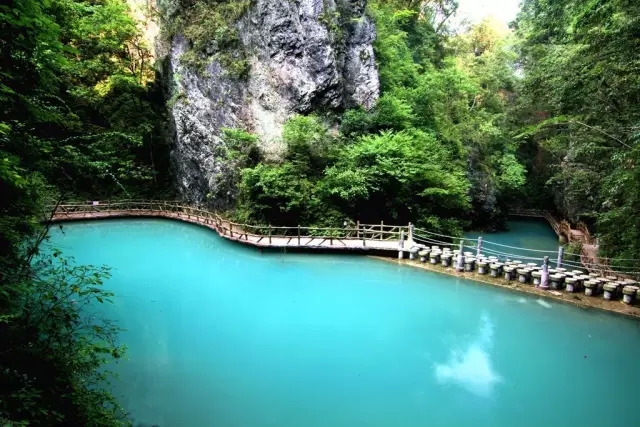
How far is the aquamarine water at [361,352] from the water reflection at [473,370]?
0.03 m

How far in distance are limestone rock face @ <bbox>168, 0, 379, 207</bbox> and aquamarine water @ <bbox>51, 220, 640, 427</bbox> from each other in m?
8.13

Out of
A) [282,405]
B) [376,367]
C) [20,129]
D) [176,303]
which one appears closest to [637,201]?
[376,367]

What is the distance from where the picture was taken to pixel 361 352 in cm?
786

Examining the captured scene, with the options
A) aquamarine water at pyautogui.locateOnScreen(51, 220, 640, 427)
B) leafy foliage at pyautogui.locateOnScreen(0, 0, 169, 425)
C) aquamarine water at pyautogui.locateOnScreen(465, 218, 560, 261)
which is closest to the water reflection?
aquamarine water at pyautogui.locateOnScreen(51, 220, 640, 427)

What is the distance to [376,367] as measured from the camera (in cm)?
734

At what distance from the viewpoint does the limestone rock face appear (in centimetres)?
1756

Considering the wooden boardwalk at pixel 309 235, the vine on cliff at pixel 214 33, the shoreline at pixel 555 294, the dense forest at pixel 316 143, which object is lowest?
the shoreline at pixel 555 294

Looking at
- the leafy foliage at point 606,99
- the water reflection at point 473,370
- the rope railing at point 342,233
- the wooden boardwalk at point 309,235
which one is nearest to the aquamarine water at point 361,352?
the water reflection at point 473,370

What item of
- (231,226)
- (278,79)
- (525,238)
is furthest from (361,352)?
(525,238)

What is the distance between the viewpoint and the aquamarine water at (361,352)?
20.1 ft

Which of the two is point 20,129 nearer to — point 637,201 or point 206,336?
point 206,336

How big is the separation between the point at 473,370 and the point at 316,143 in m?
11.2

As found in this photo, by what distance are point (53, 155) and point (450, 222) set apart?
13319 mm

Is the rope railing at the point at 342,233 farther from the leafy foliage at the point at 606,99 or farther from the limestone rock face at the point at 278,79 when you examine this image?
the limestone rock face at the point at 278,79
